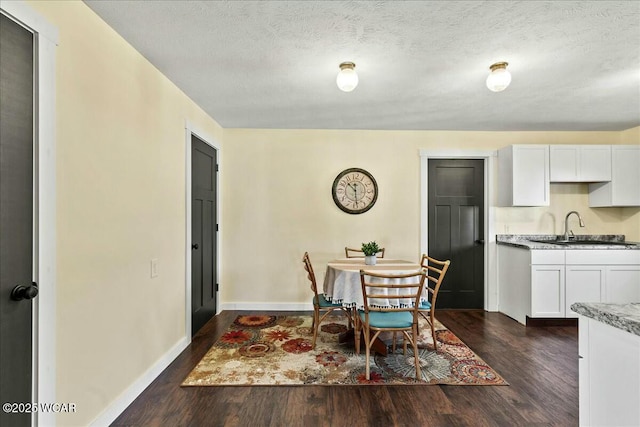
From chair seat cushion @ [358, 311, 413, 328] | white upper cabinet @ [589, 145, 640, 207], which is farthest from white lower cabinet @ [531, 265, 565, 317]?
chair seat cushion @ [358, 311, 413, 328]

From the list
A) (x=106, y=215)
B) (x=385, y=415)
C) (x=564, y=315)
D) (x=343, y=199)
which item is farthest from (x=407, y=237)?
(x=106, y=215)

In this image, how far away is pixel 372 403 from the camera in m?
2.26

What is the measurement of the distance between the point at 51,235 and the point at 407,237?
382 cm

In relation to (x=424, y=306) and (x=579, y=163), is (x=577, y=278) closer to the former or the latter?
(x=579, y=163)

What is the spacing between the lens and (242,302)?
14.7ft

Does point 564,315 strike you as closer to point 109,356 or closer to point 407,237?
point 407,237

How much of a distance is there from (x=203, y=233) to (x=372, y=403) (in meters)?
2.53

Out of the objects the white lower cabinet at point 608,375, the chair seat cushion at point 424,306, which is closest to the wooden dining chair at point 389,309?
the chair seat cushion at point 424,306

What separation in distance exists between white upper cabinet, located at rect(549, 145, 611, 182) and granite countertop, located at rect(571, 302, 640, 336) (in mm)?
3582

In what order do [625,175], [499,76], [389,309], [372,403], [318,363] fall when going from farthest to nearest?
[625,175] → [318,363] → [389,309] → [499,76] → [372,403]

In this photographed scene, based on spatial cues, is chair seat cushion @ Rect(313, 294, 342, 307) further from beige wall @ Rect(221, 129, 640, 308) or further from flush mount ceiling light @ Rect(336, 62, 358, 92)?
flush mount ceiling light @ Rect(336, 62, 358, 92)

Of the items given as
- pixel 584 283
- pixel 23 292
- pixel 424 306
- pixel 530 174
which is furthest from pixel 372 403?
pixel 530 174

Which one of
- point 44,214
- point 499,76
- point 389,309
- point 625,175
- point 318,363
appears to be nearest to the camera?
point 44,214

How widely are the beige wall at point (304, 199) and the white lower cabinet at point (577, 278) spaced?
56.3 inches
